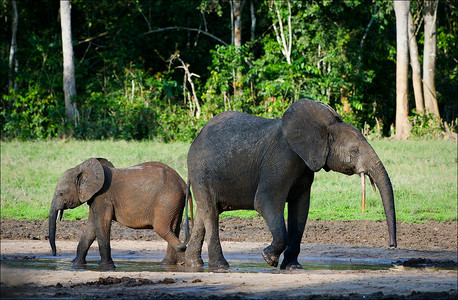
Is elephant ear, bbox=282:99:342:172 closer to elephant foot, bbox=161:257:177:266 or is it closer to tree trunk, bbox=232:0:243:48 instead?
elephant foot, bbox=161:257:177:266

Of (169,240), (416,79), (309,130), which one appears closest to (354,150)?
(309,130)

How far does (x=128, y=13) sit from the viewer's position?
31031 millimetres

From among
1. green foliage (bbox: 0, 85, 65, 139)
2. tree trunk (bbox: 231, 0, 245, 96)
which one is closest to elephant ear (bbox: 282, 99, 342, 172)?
green foliage (bbox: 0, 85, 65, 139)

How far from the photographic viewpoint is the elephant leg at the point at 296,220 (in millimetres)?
9852

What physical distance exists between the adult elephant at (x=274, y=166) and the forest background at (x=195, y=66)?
15149 mm

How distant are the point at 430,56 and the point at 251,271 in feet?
67.5

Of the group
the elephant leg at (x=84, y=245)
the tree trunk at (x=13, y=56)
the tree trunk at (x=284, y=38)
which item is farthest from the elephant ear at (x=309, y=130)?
the tree trunk at (x=13, y=56)

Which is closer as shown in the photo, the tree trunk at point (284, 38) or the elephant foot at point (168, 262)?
the elephant foot at point (168, 262)

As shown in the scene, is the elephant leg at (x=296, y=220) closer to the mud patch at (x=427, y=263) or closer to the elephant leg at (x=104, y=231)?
the mud patch at (x=427, y=263)

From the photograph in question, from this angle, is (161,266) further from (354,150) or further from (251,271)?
(354,150)

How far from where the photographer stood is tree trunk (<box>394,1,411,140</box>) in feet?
84.0

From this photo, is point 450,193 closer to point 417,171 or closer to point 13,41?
point 417,171

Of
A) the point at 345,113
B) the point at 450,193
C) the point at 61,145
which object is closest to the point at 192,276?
the point at 450,193

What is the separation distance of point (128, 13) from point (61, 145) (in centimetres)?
978
